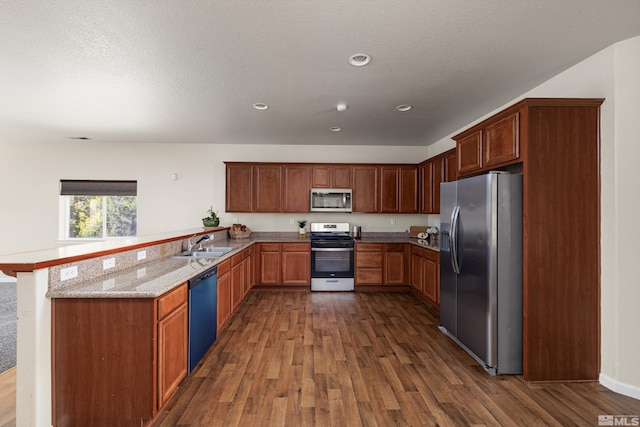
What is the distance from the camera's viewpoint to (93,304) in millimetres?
1740

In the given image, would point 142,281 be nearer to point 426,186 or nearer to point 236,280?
point 236,280

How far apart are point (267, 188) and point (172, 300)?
3367mm

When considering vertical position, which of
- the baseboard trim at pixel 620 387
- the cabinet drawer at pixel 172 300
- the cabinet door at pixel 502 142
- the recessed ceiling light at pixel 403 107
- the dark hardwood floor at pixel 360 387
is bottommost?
the dark hardwood floor at pixel 360 387

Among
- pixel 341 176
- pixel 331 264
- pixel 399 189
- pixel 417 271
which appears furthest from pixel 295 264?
pixel 399 189

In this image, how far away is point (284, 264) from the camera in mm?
4906

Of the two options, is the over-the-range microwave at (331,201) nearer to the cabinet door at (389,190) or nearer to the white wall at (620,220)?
the cabinet door at (389,190)

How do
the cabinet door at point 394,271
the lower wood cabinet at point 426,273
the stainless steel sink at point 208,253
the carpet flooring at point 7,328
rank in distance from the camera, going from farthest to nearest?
the cabinet door at point 394,271
the lower wood cabinet at point 426,273
the stainless steel sink at point 208,253
the carpet flooring at point 7,328

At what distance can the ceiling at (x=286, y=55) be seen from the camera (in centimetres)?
188

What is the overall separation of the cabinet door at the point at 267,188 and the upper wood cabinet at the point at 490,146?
300 cm

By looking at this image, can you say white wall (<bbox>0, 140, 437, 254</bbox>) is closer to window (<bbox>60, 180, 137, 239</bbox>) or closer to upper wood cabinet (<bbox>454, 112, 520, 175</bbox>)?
window (<bbox>60, 180, 137, 239</bbox>)

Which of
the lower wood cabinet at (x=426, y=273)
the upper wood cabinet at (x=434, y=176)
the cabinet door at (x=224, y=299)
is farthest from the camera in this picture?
the upper wood cabinet at (x=434, y=176)

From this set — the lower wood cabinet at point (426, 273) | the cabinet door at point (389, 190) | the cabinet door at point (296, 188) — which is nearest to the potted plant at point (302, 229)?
the cabinet door at point (296, 188)

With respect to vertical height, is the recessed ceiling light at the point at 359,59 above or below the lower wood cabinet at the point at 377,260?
above

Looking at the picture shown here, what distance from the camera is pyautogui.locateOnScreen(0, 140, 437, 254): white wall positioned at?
17.9ft
